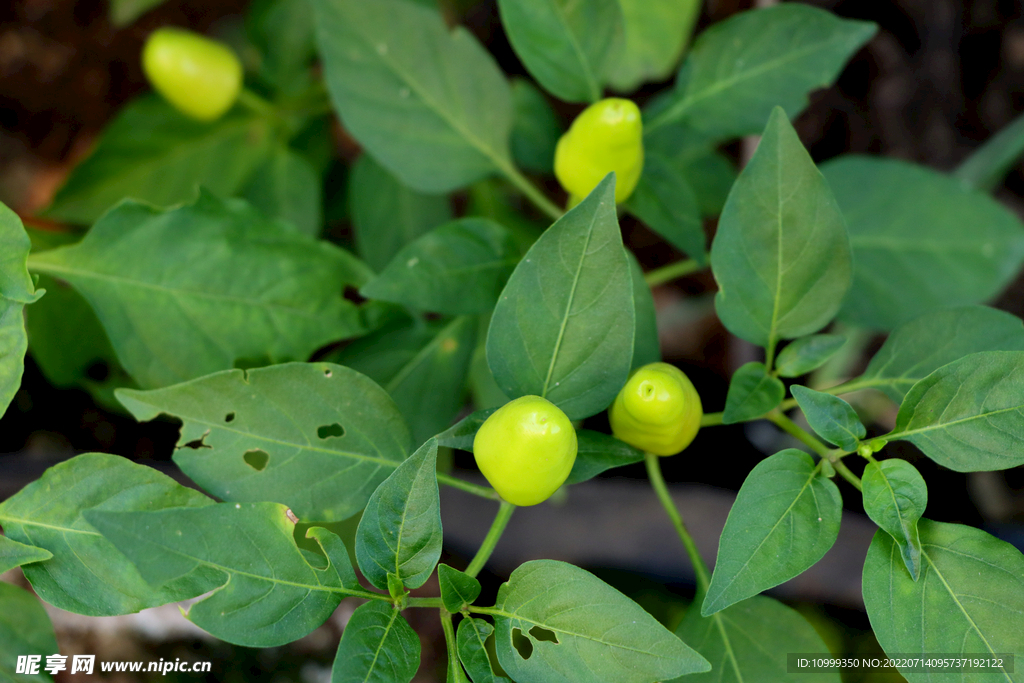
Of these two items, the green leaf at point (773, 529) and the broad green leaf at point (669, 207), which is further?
the broad green leaf at point (669, 207)

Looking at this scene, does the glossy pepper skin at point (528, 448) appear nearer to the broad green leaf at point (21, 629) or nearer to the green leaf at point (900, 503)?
the green leaf at point (900, 503)

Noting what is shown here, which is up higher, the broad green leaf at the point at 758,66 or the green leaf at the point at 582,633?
the broad green leaf at the point at 758,66

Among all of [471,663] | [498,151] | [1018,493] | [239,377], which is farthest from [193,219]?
[1018,493]

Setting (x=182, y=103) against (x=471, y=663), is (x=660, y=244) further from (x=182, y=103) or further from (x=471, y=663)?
(x=471, y=663)

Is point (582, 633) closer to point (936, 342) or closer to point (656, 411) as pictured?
point (656, 411)

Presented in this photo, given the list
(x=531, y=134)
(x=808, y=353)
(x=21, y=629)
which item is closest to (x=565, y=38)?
(x=531, y=134)

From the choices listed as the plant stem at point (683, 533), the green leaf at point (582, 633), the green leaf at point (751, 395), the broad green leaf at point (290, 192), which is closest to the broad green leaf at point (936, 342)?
the green leaf at point (751, 395)
